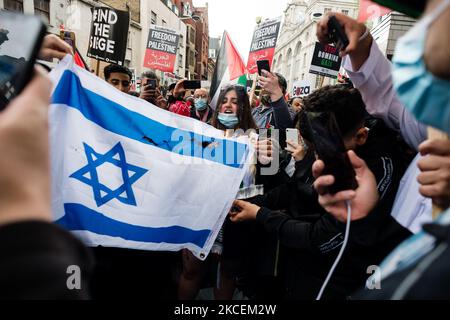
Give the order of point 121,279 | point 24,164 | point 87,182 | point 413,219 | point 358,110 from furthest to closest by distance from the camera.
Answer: point 121,279, point 87,182, point 358,110, point 413,219, point 24,164

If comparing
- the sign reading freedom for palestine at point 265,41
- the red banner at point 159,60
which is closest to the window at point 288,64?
the red banner at point 159,60

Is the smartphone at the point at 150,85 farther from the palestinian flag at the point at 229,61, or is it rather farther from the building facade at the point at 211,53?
the building facade at the point at 211,53

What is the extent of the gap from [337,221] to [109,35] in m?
4.27

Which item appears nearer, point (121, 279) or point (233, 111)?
point (121, 279)

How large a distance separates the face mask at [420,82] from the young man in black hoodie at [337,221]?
64cm

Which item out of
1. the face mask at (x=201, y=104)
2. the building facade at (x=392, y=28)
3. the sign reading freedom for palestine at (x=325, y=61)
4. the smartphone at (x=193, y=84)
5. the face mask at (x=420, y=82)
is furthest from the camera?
the building facade at (x=392, y=28)

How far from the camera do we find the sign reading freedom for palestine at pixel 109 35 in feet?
14.0

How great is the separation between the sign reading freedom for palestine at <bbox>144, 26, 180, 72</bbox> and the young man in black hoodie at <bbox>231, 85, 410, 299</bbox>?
8.49 m

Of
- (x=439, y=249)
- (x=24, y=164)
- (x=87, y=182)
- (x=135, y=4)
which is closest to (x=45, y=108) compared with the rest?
(x=24, y=164)

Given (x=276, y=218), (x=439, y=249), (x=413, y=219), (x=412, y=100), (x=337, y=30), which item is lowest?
(x=276, y=218)

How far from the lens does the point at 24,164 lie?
1.58 ft

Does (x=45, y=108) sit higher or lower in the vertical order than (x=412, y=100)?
lower

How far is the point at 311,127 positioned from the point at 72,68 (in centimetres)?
144

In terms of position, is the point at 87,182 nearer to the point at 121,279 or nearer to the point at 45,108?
the point at 121,279
